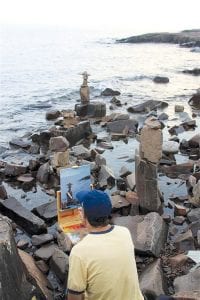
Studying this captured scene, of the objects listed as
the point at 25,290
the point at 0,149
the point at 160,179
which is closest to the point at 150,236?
the point at 25,290

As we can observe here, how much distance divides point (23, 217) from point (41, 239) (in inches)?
45.4

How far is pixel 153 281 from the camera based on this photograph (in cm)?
748

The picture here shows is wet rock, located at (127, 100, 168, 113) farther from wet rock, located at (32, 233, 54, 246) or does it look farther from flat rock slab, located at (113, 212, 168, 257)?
wet rock, located at (32, 233, 54, 246)

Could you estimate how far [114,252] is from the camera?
418cm

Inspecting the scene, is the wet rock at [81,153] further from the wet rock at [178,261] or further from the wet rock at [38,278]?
the wet rock at [38,278]

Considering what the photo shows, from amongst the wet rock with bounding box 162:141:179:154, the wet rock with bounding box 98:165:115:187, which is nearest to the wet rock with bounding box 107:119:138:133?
the wet rock with bounding box 162:141:179:154

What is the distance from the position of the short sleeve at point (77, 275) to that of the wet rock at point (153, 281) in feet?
10.9

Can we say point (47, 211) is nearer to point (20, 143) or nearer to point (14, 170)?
point (14, 170)

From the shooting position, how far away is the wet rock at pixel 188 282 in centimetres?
740

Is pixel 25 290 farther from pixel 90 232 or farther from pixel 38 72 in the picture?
pixel 38 72

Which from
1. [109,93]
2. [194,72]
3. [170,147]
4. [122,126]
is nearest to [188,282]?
[170,147]

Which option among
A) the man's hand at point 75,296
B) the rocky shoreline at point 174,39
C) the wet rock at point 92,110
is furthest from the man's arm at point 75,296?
the rocky shoreline at point 174,39

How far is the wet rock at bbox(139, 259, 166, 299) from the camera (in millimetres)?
7254

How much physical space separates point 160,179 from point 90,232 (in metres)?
10.0
